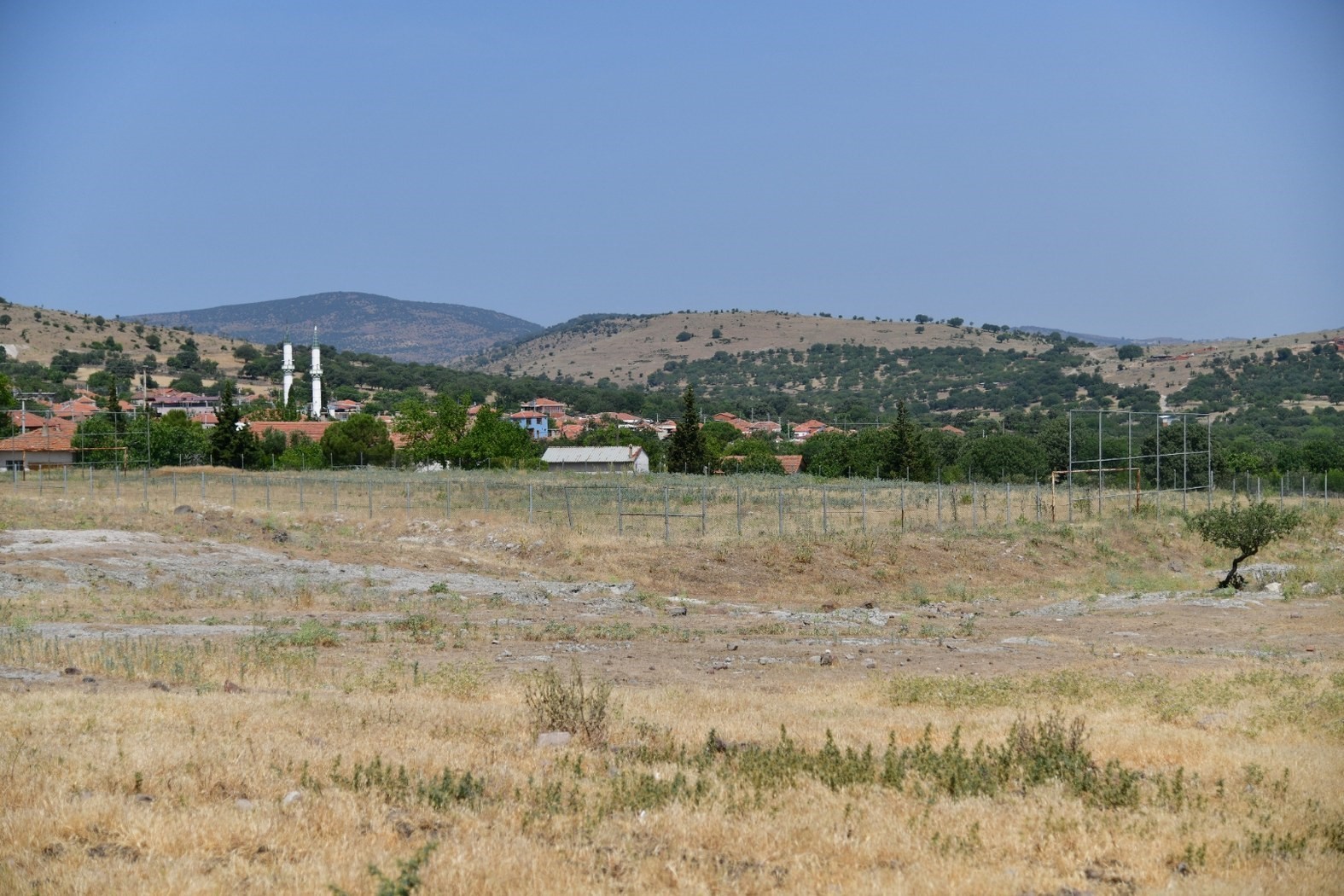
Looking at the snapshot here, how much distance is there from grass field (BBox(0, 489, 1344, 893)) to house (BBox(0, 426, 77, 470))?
60.0 meters

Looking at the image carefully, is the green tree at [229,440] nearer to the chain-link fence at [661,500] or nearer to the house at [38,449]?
the house at [38,449]

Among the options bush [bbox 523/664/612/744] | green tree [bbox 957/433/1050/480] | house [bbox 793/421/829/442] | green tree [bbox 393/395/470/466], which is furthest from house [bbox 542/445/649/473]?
bush [bbox 523/664/612/744]

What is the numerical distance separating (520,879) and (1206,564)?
121ft

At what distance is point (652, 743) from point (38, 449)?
8311 centimetres

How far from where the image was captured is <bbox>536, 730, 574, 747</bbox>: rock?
1099cm

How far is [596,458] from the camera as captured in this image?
108m

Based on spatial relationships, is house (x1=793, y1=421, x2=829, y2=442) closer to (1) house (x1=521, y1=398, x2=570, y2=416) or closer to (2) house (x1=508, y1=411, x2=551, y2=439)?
(2) house (x1=508, y1=411, x2=551, y2=439)

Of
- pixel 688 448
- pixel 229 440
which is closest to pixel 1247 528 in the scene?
pixel 688 448

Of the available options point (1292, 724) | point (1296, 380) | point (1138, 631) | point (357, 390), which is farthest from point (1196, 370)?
point (1292, 724)

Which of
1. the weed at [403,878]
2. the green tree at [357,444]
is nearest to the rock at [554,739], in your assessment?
the weed at [403,878]

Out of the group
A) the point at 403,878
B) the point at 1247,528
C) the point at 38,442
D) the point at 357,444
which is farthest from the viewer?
the point at 357,444

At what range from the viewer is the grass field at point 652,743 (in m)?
7.47

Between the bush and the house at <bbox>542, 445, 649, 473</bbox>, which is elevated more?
the bush

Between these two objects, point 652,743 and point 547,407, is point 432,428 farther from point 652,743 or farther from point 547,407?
point 652,743
